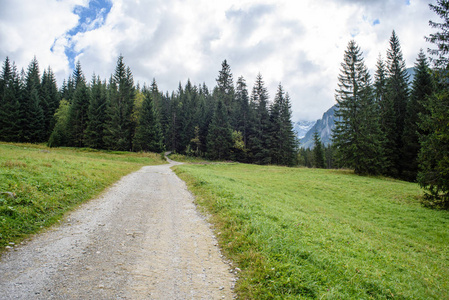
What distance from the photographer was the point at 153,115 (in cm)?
4866

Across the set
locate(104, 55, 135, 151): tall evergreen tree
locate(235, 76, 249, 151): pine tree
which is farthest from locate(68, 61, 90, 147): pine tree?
locate(235, 76, 249, 151): pine tree

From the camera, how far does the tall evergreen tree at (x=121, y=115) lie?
4850 cm

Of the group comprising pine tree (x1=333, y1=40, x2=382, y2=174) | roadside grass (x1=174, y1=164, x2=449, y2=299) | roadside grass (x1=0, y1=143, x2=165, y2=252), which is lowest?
roadside grass (x1=174, y1=164, x2=449, y2=299)

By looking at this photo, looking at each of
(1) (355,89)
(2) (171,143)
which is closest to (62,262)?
(1) (355,89)

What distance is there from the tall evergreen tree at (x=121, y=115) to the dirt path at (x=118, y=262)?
1817 inches

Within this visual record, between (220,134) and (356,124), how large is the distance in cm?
3062

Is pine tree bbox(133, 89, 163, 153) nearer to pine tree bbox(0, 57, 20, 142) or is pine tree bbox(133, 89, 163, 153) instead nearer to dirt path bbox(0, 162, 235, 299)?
pine tree bbox(0, 57, 20, 142)

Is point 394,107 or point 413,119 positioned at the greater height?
point 394,107

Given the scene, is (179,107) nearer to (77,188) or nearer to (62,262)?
(77,188)

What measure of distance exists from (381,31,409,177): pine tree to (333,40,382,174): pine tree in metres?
5.89

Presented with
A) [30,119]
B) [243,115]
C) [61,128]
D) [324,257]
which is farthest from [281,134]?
[30,119]

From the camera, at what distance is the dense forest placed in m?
16.0

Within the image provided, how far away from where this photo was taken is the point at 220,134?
53.0m

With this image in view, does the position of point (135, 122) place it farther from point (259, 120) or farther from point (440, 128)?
point (440, 128)
